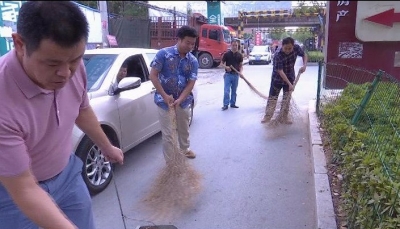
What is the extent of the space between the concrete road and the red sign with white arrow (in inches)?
70.3

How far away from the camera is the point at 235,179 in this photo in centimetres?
383

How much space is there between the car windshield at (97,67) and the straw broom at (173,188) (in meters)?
0.81

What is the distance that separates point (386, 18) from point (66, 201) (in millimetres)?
1494

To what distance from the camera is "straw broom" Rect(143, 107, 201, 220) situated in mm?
Result: 3189

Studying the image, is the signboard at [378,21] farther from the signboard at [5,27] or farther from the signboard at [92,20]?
the signboard at [5,27]

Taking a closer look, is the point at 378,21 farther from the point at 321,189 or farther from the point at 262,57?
the point at 262,57

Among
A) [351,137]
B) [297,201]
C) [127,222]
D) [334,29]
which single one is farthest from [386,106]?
[127,222]

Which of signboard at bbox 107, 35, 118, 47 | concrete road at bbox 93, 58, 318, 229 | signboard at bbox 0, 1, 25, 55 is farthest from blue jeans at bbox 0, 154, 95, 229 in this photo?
signboard at bbox 0, 1, 25, 55

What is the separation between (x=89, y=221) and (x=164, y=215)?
4.44 feet

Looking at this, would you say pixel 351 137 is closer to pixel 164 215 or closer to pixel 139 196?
pixel 164 215

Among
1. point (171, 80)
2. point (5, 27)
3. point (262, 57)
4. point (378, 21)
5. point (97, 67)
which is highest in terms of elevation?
point (5, 27)

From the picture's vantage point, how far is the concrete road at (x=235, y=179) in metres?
3.02

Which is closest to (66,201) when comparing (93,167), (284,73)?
(93,167)

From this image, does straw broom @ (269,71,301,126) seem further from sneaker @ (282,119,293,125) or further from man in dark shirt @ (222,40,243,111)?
man in dark shirt @ (222,40,243,111)
